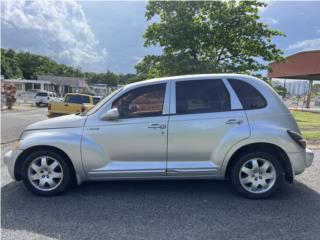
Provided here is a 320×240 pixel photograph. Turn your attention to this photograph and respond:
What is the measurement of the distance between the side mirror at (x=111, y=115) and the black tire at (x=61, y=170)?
0.93 meters

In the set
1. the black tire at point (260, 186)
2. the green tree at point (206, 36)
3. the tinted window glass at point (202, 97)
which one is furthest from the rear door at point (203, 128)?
the green tree at point (206, 36)

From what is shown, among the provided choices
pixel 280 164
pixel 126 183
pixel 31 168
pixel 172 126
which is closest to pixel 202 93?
pixel 172 126

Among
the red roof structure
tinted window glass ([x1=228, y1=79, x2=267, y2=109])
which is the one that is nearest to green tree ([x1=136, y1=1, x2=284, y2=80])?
tinted window glass ([x1=228, y1=79, x2=267, y2=109])

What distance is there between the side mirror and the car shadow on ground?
120 cm

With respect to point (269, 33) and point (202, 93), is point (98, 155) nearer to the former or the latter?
point (202, 93)

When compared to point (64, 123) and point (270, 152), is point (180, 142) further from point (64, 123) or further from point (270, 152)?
point (64, 123)

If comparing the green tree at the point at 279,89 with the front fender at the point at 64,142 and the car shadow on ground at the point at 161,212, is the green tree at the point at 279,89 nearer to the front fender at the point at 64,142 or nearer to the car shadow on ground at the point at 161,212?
the car shadow on ground at the point at 161,212

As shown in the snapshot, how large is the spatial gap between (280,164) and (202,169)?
1181mm

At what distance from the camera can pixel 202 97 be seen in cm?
493

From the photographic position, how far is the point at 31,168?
4.96 m

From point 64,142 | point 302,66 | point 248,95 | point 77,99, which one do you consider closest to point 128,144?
point 64,142

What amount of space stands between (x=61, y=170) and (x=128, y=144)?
111 cm

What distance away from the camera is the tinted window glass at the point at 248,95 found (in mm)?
4895

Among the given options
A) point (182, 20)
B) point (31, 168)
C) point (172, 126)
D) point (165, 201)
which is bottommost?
point (165, 201)
